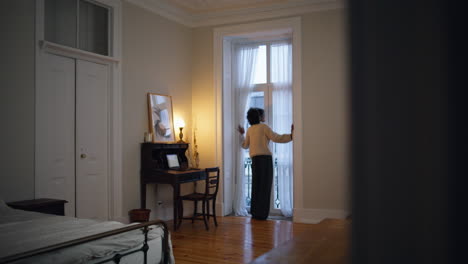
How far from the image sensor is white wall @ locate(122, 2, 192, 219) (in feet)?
17.7

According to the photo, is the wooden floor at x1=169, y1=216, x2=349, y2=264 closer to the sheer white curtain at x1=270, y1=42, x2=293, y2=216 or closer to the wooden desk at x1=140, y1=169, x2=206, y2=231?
the wooden desk at x1=140, y1=169, x2=206, y2=231

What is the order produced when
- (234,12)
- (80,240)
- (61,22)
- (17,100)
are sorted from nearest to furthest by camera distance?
1. (80,240)
2. (17,100)
3. (61,22)
4. (234,12)


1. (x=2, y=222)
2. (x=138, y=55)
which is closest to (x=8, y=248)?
(x=2, y=222)

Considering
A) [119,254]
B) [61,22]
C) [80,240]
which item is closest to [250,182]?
[61,22]

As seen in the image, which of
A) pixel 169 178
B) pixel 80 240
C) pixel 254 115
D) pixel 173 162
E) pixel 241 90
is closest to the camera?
pixel 80 240

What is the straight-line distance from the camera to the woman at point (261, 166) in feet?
19.9

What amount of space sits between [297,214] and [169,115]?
2675 millimetres

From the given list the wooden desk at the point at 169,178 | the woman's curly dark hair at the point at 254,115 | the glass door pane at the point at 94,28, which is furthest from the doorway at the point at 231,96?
the glass door pane at the point at 94,28

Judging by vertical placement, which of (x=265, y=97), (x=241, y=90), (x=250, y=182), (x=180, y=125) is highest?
(x=241, y=90)

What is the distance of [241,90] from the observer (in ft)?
22.6

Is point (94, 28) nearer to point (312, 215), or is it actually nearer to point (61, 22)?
point (61, 22)

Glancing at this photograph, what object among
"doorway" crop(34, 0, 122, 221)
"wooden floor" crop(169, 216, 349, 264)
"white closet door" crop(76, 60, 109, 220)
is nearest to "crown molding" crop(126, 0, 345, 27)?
"doorway" crop(34, 0, 122, 221)

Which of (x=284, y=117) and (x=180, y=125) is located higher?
(x=284, y=117)

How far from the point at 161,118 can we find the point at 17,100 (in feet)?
7.59
